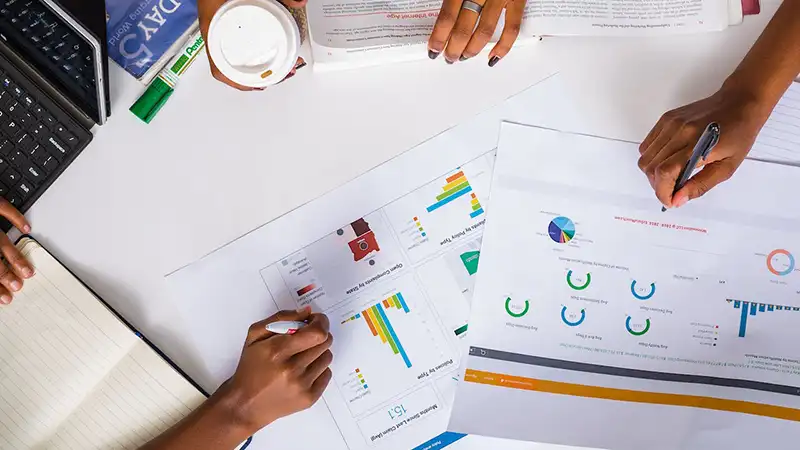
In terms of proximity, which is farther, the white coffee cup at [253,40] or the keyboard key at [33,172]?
the keyboard key at [33,172]

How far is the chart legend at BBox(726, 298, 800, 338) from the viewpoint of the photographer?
2.63 feet

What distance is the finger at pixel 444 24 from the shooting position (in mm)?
777

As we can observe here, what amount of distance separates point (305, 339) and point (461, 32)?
1.23ft

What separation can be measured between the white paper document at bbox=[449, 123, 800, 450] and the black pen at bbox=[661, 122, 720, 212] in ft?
0.20

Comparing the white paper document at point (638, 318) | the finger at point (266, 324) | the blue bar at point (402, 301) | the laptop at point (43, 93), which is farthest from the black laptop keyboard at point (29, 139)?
the white paper document at point (638, 318)

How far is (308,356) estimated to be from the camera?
30.9 inches

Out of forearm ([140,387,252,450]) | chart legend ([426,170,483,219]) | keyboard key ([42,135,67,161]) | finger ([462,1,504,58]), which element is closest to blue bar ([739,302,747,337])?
chart legend ([426,170,483,219])

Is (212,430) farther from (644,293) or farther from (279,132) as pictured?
(644,293)

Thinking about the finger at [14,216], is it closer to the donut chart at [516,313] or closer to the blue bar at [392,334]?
the blue bar at [392,334]

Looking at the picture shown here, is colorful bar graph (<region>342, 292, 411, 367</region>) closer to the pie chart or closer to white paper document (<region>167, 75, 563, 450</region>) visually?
white paper document (<region>167, 75, 563, 450</region>)

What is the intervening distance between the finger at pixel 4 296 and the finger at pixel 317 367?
14.0 inches

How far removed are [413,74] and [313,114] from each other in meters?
0.12

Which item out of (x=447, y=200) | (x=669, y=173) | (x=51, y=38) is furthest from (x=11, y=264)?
(x=669, y=173)

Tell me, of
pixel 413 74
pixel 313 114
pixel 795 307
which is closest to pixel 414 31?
pixel 413 74
